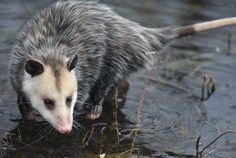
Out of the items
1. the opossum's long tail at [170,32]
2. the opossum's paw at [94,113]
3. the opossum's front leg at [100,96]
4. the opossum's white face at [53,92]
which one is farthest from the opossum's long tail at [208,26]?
the opossum's white face at [53,92]

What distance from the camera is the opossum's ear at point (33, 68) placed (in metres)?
4.17

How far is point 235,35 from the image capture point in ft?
21.8

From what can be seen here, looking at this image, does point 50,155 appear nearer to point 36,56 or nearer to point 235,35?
point 36,56

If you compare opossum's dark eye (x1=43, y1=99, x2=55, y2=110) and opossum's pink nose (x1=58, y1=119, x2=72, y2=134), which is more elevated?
opossum's dark eye (x1=43, y1=99, x2=55, y2=110)

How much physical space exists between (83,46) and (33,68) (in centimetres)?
72

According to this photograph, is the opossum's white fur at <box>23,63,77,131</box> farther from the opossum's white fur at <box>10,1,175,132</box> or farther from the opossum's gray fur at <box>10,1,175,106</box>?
the opossum's gray fur at <box>10,1,175,106</box>

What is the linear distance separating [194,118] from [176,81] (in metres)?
0.63

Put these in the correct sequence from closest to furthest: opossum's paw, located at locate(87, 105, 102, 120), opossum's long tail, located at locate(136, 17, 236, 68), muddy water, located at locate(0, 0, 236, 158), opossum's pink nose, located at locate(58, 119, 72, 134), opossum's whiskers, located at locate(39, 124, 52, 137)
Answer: opossum's pink nose, located at locate(58, 119, 72, 134), muddy water, located at locate(0, 0, 236, 158), opossum's whiskers, located at locate(39, 124, 52, 137), opossum's paw, located at locate(87, 105, 102, 120), opossum's long tail, located at locate(136, 17, 236, 68)

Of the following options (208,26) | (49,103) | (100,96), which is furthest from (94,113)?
(208,26)

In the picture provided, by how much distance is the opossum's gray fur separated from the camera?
4637 millimetres

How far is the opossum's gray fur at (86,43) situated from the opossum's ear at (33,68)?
13cm

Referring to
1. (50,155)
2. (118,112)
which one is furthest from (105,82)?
(50,155)

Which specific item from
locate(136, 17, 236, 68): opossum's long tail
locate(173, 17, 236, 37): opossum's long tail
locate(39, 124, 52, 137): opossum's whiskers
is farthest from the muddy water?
→ locate(173, 17, 236, 37): opossum's long tail

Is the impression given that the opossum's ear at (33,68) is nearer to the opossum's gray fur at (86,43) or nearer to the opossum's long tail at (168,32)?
the opossum's gray fur at (86,43)
